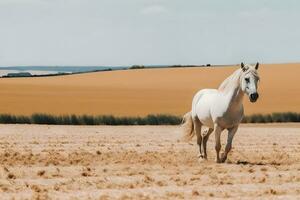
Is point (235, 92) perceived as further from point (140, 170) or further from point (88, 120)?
point (88, 120)

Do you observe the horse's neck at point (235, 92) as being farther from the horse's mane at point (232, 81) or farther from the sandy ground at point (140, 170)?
the sandy ground at point (140, 170)

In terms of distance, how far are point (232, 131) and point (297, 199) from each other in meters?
5.76

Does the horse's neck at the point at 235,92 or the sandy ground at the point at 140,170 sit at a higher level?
the horse's neck at the point at 235,92

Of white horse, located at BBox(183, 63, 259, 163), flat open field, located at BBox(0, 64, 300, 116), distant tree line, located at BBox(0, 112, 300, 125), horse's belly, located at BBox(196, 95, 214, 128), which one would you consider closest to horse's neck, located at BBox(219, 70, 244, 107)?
white horse, located at BBox(183, 63, 259, 163)

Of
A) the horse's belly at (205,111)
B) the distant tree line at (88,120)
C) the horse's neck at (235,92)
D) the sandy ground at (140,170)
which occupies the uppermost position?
the horse's neck at (235,92)

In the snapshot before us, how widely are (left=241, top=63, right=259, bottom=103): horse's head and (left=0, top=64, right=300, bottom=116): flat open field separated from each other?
992 inches

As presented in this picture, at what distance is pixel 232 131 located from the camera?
1758 centimetres

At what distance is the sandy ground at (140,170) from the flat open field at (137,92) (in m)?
19.3

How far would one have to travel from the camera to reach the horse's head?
16.7 metres

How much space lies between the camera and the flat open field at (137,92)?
4612 cm

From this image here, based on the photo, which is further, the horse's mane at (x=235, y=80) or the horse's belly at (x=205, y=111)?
the horse's belly at (x=205, y=111)

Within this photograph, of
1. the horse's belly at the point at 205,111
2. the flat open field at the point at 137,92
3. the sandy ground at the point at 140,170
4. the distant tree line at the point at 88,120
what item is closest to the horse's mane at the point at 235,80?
the horse's belly at the point at 205,111

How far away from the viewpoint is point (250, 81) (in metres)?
16.8

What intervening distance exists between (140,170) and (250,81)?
10.7 ft
